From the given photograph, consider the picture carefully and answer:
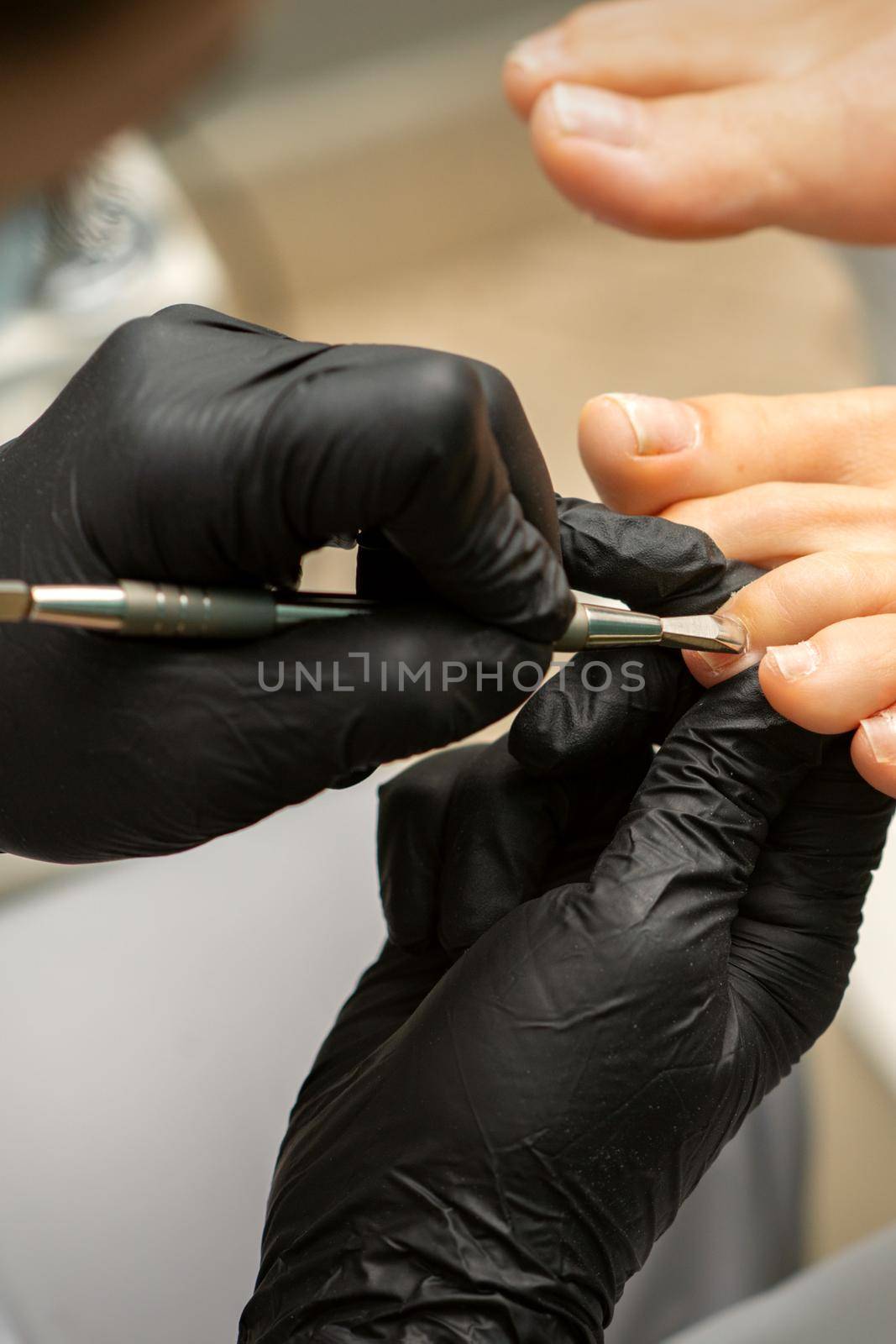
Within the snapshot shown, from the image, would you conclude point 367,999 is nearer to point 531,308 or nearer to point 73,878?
point 73,878

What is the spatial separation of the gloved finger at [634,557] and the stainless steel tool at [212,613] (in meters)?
0.05

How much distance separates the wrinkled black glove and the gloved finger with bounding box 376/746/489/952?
6 centimetres

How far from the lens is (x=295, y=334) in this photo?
2.16 meters

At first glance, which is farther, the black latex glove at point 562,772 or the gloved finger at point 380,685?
the black latex glove at point 562,772

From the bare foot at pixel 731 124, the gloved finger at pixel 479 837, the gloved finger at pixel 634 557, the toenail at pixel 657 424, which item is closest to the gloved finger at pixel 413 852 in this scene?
the gloved finger at pixel 479 837

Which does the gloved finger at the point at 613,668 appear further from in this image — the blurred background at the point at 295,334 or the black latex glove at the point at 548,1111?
the blurred background at the point at 295,334

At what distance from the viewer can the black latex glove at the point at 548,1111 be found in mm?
715

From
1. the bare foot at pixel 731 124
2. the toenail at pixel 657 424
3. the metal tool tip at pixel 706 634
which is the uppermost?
the bare foot at pixel 731 124

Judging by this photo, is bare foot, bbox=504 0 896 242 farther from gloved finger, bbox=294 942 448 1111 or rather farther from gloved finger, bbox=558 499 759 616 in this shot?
gloved finger, bbox=294 942 448 1111

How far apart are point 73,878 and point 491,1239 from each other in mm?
571

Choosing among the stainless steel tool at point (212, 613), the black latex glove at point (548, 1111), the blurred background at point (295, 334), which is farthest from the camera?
the blurred background at point (295, 334)

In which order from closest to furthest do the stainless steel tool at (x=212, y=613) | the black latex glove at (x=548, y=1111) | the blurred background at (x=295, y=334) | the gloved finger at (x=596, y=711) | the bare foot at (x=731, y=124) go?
the stainless steel tool at (x=212, y=613) < the black latex glove at (x=548, y=1111) < the gloved finger at (x=596, y=711) < the blurred background at (x=295, y=334) < the bare foot at (x=731, y=124)

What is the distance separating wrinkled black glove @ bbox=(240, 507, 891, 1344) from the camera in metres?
0.72

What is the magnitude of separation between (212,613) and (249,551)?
0.04 m
